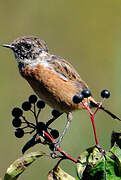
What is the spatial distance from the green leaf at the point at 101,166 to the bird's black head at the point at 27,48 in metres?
2.46

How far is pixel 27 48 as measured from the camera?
5.45m

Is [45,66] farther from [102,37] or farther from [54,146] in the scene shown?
[102,37]

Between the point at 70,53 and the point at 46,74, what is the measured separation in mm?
3113

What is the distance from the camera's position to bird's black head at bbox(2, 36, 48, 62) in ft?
17.7

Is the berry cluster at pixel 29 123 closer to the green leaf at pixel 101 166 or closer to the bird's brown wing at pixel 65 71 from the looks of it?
the green leaf at pixel 101 166

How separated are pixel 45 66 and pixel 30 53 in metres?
0.22

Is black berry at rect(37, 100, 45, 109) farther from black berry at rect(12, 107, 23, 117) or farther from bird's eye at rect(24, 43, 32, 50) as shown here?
bird's eye at rect(24, 43, 32, 50)

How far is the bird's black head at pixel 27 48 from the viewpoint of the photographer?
5.39 metres

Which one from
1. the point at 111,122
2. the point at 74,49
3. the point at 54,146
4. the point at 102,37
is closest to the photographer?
the point at 54,146

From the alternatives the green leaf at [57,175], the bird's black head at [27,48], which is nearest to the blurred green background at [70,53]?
the bird's black head at [27,48]

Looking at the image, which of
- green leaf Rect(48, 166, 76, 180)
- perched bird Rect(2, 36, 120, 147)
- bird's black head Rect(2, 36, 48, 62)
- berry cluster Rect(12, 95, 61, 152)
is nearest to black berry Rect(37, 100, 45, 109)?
berry cluster Rect(12, 95, 61, 152)

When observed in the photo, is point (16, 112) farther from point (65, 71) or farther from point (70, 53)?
point (70, 53)

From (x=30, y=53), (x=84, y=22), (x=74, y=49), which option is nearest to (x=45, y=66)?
(x=30, y=53)

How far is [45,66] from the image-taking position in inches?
217
